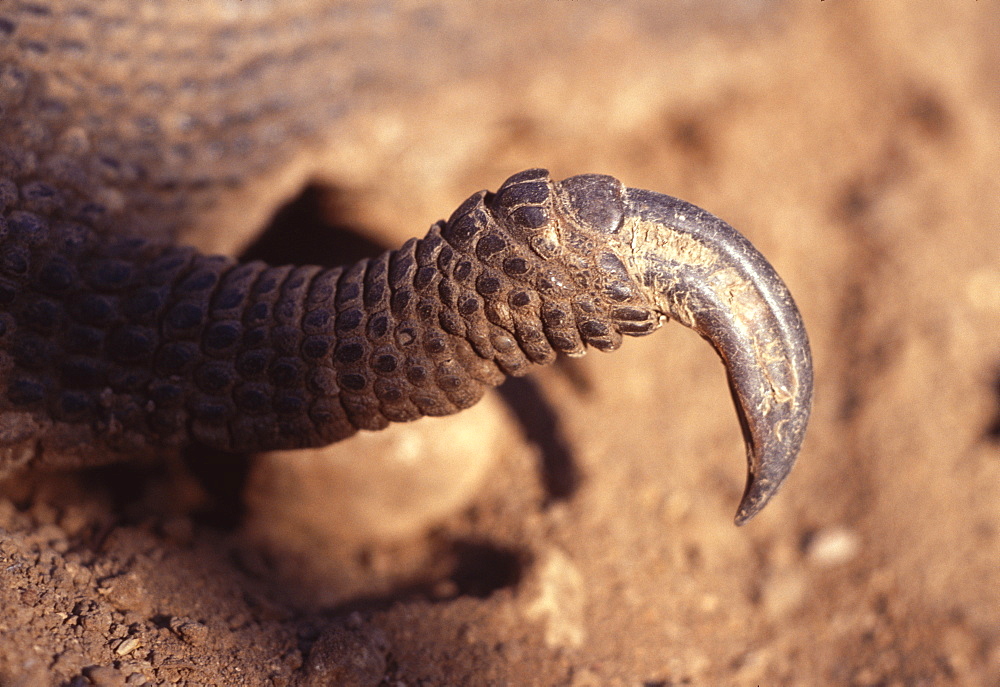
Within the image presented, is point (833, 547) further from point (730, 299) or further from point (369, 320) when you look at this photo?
point (369, 320)

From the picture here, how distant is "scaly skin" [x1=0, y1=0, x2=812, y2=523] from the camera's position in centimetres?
125

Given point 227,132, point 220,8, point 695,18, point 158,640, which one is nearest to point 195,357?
point 158,640

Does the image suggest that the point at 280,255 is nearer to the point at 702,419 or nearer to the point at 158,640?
the point at 158,640

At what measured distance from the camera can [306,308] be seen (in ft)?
4.70

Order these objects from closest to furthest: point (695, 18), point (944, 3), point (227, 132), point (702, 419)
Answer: point (227, 132) → point (702, 419) → point (695, 18) → point (944, 3)

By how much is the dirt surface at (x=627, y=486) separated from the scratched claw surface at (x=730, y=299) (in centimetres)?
66

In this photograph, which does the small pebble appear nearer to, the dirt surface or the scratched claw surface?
the dirt surface

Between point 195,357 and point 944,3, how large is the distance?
339cm

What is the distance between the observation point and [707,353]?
95.8 inches

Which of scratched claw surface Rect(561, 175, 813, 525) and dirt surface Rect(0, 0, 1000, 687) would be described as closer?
scratched claw surface Rect(561, 175, 813, 525)

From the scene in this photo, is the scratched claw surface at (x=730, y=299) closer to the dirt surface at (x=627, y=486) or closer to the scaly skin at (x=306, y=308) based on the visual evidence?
the scaly skin at (x=306, y=308)

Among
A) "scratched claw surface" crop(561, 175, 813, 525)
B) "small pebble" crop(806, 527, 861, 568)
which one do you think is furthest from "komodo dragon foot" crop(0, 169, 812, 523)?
"small pebble" crop(806, 527, 861, 568)

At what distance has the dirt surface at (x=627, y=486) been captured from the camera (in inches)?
55.0

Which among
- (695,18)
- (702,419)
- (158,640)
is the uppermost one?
(695,18)
